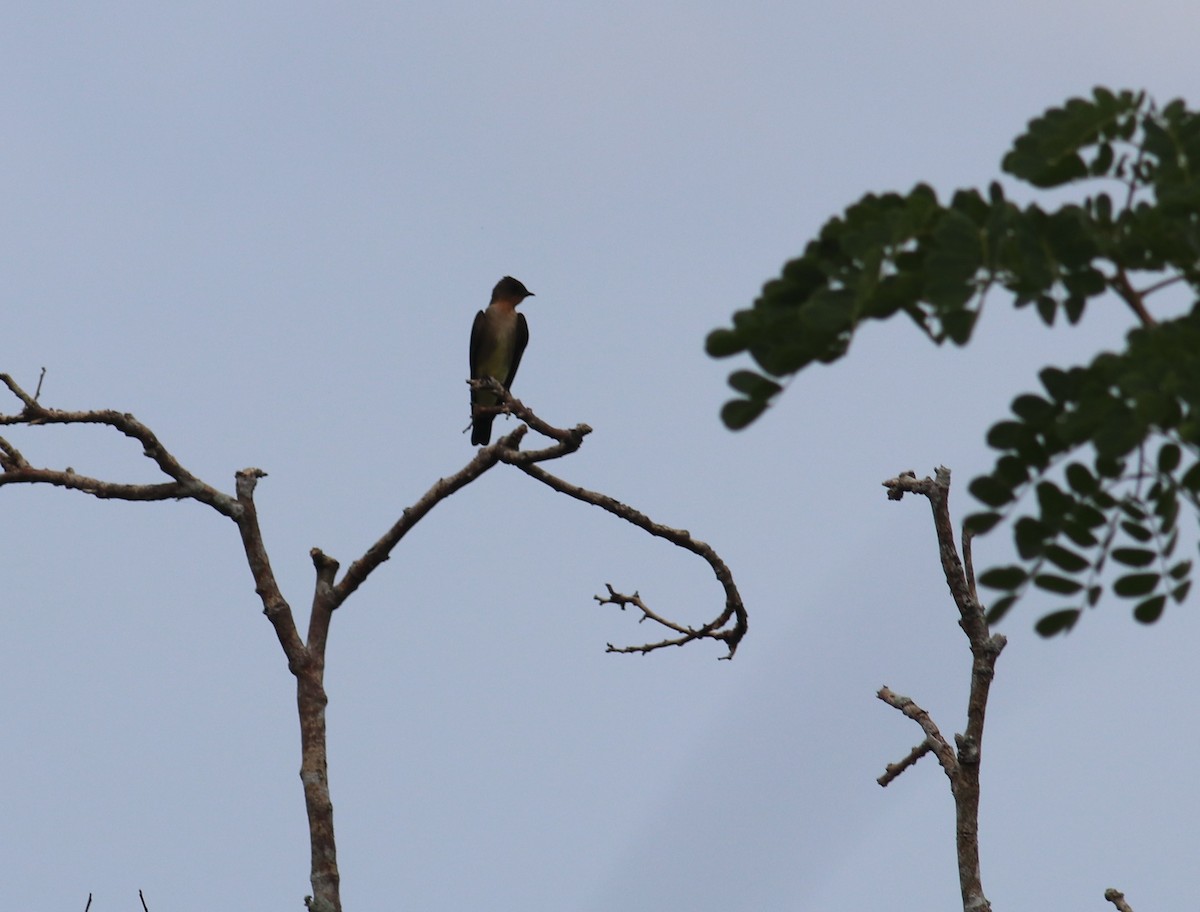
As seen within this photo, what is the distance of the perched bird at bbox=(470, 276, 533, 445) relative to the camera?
1484cm

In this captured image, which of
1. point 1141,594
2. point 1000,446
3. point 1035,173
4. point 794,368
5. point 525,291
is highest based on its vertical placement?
point 525,291

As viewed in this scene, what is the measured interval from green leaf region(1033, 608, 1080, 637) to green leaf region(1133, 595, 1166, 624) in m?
0.12

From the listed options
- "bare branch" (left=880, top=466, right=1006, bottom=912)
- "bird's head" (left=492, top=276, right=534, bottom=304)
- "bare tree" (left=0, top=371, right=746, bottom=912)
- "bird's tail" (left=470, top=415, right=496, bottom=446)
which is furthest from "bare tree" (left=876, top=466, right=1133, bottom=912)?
"bird's head" (left=492, top=276, right=534, bottom=304)

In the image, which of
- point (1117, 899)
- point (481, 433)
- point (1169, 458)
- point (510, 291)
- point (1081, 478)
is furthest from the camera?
point (510, 291)

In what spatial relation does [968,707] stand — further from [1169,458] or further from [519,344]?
[519,344]

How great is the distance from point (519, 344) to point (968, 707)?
858cm

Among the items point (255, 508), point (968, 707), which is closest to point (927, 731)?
point (968, 707)

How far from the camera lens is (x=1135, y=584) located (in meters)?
2.88

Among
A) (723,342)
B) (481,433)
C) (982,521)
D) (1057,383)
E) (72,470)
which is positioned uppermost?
(481,433)

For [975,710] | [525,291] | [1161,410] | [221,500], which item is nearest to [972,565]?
[975,710]

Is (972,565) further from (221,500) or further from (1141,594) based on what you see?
(1141,594)

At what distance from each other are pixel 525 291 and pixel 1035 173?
12330 millimetres

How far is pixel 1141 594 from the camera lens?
2.89m

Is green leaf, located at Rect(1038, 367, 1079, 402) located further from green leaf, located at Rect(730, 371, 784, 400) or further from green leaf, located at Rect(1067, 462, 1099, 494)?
green leaf, located at Rect(730, 371, 784, 400)
